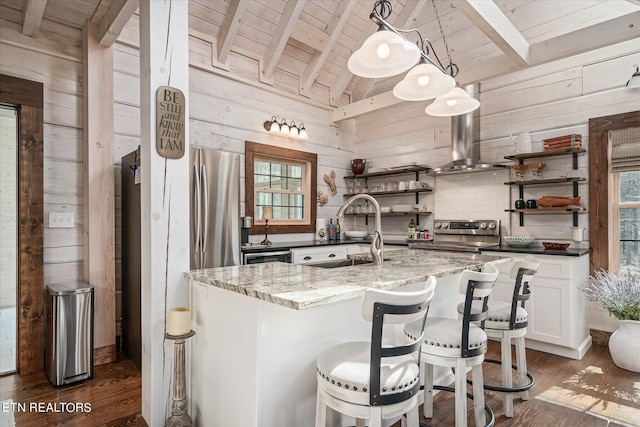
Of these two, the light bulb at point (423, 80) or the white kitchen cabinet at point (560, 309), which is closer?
the light bulb at point (423, 80)

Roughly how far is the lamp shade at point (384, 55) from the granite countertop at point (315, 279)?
1.16 m

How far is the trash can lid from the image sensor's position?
8.80 ft

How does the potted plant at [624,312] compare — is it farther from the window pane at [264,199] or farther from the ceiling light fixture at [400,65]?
the window pane at [264,199]

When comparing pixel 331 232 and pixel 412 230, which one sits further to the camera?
pixel 331 232

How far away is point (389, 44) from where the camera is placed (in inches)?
73.8

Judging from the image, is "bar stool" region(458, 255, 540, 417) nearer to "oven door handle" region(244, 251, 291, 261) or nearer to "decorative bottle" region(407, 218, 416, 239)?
"oven door handle" region(244, 251, 291, 261)

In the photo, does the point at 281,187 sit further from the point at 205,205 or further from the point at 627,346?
the point at 627,346

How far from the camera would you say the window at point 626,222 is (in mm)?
3389

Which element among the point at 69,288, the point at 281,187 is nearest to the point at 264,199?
the point at 281,187

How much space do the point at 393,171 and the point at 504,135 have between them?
Result: 142cm

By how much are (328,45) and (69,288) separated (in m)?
3.95

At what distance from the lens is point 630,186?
342cm

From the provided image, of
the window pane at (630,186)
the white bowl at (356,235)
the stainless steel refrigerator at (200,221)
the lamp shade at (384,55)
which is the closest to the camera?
the lamp shade at (384,55)

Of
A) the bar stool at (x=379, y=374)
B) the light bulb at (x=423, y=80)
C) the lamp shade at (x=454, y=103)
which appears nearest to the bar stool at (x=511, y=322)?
the bar stool at (x=379, y=374)
